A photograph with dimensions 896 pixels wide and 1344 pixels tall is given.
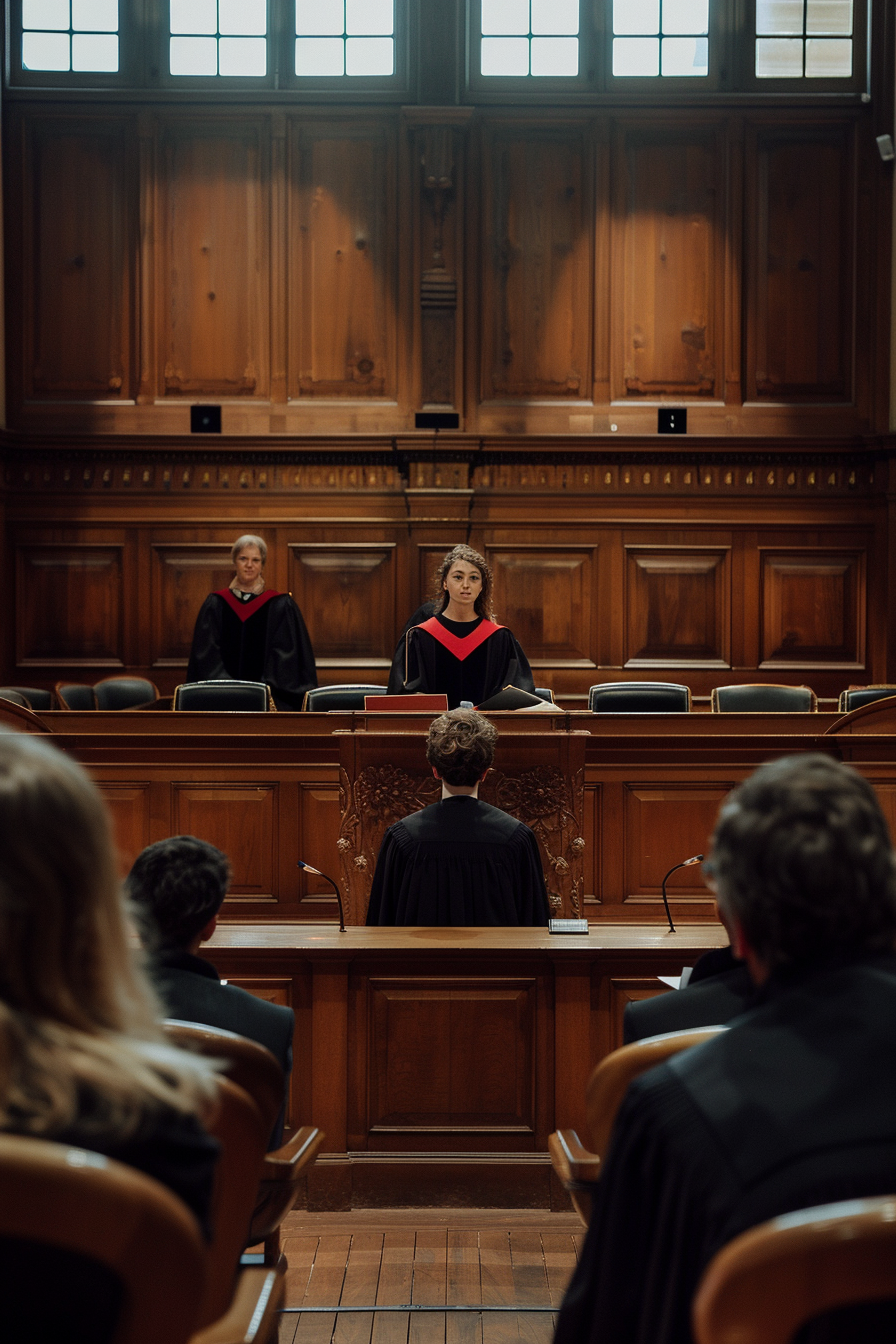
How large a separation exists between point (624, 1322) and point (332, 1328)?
1.52 meters

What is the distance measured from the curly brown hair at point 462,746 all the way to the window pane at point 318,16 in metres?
7.89

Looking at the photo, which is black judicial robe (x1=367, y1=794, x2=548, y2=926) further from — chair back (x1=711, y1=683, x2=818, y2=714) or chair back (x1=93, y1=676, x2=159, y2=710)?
chair back (x1=93, y1=676, x2=159, y2=710)

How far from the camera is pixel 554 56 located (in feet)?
31.4

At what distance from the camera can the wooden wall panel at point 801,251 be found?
9414 millimetres

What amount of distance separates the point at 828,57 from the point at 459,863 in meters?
8.46

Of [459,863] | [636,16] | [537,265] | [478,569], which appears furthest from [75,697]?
[636,16]

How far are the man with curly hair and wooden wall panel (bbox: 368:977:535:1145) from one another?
1.88 meters

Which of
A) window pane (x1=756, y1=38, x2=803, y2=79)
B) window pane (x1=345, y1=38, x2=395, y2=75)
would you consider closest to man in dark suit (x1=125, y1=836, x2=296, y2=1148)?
window pane (x1=345, y1=38, x2=395, y2=75)

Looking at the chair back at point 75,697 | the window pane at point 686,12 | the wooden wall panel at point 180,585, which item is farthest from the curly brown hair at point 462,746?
the window pane at point 686,12

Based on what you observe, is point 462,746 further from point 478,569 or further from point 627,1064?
point 478,569

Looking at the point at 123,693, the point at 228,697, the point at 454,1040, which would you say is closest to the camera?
the point at 454,1040

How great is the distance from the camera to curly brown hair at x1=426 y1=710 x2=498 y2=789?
3.49 metres

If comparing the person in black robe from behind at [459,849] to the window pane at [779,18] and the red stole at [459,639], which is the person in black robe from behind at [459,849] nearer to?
Answer: the red stole at [459,639]

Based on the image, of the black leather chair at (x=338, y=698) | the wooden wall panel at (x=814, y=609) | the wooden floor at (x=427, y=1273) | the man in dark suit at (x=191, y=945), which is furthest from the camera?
the wooden wall panel at (x=814, y=609)
